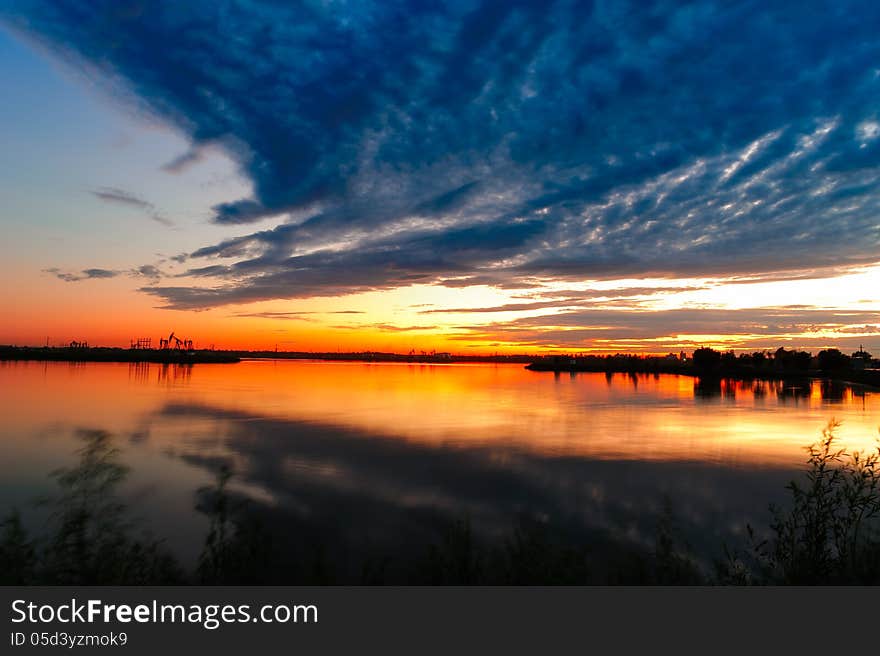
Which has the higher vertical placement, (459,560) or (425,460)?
(459,560)

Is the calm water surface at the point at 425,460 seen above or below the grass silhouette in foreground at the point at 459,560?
below

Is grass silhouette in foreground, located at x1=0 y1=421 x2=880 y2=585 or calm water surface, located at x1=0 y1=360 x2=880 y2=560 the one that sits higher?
grass silhouette in foreground, located at x1=0 y1=421 x2=880 y2=585

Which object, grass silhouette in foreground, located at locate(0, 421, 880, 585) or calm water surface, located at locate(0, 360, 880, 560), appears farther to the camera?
calm water surface, located at locate(0, 360, 880, 560)

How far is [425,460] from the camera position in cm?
2852

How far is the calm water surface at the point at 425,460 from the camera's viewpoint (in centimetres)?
1877

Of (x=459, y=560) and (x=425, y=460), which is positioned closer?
(x=459, y=560)

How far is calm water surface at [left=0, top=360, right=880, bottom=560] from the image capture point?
739 inches

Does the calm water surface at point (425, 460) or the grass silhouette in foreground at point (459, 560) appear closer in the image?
the grass silhouette in foreground at point (459, 560)

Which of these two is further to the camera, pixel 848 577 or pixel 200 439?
pixel 200 439
